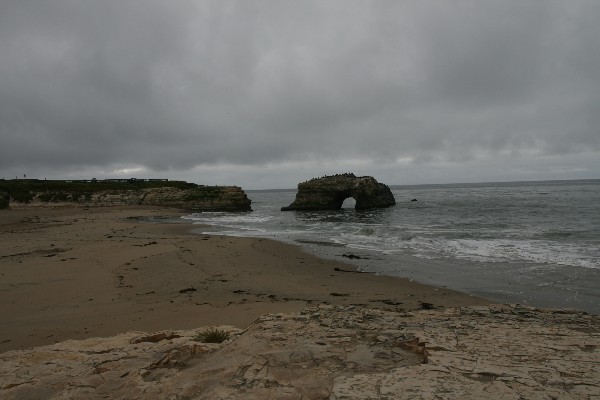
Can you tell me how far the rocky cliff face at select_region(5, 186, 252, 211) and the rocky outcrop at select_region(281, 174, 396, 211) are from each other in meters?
10.3

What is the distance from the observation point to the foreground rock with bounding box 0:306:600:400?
314 centimetres

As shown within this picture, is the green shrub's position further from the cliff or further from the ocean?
the cliff

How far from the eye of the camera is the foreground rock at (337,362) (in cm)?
314

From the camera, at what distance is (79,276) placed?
11.1 metres

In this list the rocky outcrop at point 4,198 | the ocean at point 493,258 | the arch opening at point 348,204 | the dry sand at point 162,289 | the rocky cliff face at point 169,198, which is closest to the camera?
the dry sand at point 162,289

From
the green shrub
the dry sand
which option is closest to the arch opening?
the dry sand

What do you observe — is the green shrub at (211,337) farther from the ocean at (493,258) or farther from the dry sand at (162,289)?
the ocean at (493,258)

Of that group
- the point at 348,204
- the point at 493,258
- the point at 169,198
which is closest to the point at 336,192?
the point at 348,204

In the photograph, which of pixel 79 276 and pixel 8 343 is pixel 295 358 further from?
pixel 79 276

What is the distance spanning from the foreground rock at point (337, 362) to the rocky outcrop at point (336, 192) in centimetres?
4637

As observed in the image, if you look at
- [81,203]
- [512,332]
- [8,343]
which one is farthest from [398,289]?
[81,203]

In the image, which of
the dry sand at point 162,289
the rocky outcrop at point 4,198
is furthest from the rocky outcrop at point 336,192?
the rocky outcrop at point 4,198

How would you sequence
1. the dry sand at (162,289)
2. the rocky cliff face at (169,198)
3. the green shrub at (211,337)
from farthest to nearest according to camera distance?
the rocky cliff face at (169,198)
the dry sand at (162,289)
the green shrub at (211,337)

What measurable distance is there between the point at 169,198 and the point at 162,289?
52.8 meters
